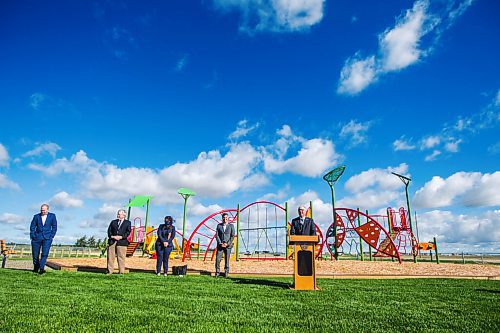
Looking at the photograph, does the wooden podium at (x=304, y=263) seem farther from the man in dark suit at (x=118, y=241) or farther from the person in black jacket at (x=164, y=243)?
the man in dark suit at (x=118, y=241)

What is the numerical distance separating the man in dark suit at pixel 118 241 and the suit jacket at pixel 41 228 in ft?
5.07

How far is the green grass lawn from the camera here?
11.2 ft

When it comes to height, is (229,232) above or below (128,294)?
above

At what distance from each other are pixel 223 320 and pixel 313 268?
348 cm

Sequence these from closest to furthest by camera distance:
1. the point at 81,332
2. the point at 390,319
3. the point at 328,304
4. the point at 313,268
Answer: the point at 81,332 < the point at 390,319 < the point at 328,304 < the point at 313,268

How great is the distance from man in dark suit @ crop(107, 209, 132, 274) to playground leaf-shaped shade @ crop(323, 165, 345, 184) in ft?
43.2

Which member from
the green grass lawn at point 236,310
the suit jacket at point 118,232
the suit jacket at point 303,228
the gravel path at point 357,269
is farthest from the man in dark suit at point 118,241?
the suit jacket at point 303,228

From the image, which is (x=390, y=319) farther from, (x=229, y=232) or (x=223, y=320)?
(x=229, y=232)

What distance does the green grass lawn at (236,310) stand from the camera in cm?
341

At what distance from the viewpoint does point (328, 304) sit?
481cm

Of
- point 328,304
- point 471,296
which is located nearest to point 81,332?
point 328,304

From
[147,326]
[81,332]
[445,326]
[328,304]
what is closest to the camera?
[81,332]

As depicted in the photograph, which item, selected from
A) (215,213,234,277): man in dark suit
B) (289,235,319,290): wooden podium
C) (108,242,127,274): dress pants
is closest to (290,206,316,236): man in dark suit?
(289,235,319,290): wooden podium

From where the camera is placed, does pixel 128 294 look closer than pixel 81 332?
No
